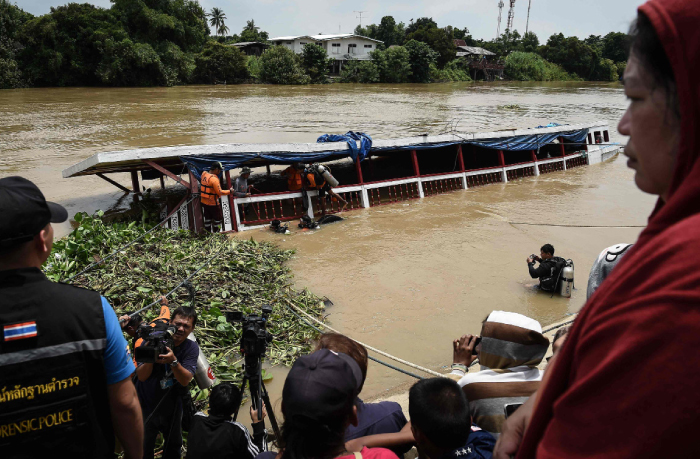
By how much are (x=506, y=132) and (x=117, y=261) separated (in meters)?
12.3

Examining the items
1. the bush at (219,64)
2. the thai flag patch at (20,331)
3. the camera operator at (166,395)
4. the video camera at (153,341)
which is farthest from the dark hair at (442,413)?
the bush at (219,64)

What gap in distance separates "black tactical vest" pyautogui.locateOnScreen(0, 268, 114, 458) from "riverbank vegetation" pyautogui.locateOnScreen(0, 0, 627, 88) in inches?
1961

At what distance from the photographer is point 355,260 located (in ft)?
31.7

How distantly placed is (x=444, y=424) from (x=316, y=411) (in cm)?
82

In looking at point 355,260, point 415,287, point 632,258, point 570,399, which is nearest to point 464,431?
point 570,399

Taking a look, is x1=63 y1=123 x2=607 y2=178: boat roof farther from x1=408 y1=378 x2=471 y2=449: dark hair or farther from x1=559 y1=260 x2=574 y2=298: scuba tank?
x1=408 y1=378 x2=471 y2=449: dark hair

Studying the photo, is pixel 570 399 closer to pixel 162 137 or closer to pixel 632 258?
pixel 632 258

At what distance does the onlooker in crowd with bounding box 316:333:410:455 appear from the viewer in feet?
9.59

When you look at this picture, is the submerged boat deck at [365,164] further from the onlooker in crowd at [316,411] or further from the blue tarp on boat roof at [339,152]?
the onlooker in crowd at [316,411]

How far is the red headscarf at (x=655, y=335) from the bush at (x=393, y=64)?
62416 millimetres

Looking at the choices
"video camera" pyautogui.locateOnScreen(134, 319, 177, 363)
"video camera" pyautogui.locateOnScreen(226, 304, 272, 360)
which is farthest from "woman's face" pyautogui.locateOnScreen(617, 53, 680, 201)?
"video camera" pyautogui.locateOnScreen(134, 319, 177, 363)

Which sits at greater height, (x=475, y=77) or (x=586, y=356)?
(x=475, y=77)

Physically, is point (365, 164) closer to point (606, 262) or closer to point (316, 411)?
point (606, 262)

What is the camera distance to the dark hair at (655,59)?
0.80 m
